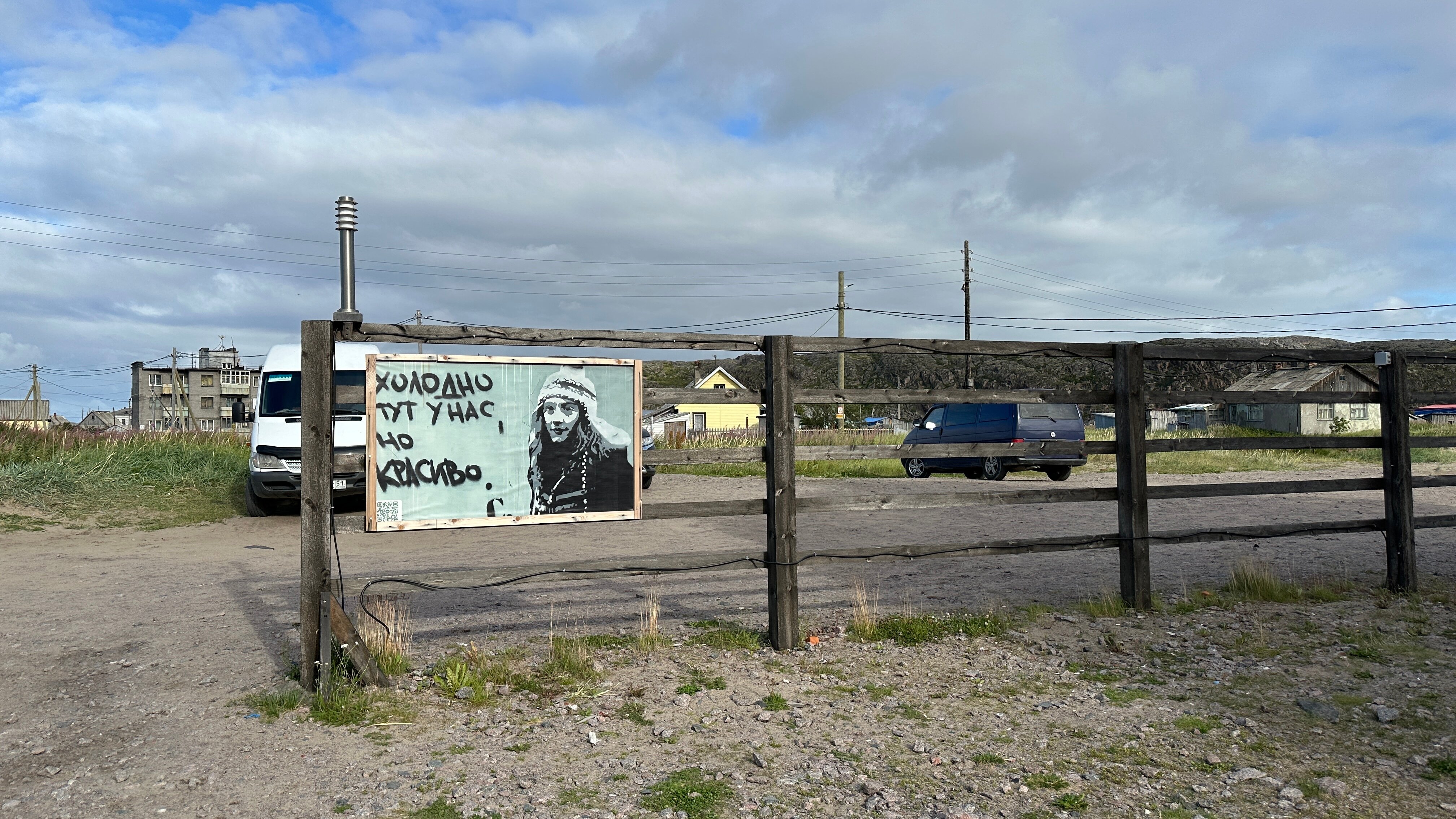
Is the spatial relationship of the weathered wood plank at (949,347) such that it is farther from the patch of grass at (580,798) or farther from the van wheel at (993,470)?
the van wheel at (993,470)

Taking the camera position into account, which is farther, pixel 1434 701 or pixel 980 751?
pixel 1434 701

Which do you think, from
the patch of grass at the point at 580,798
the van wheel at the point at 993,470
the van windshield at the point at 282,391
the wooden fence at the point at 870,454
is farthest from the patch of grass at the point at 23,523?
the van wheel at the point at 993,470

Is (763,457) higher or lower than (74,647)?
higher

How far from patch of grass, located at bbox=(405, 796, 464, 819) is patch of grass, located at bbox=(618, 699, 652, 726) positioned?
40.6 inches

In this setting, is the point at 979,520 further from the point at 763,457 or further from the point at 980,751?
the point at 980,751

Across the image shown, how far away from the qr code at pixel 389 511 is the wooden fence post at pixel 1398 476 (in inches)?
261

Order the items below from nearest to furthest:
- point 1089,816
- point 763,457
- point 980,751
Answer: point 1089,816 < point 980,751 < point 763,457

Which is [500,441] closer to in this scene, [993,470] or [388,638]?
[388,638]

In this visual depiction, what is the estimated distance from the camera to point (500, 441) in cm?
505

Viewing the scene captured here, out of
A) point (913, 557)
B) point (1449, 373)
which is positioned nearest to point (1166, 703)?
point (913, 557)

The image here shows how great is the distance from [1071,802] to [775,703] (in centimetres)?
149

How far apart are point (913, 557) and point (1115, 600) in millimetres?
1574

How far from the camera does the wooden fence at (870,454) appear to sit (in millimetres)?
4637

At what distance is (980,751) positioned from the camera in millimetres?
3943
